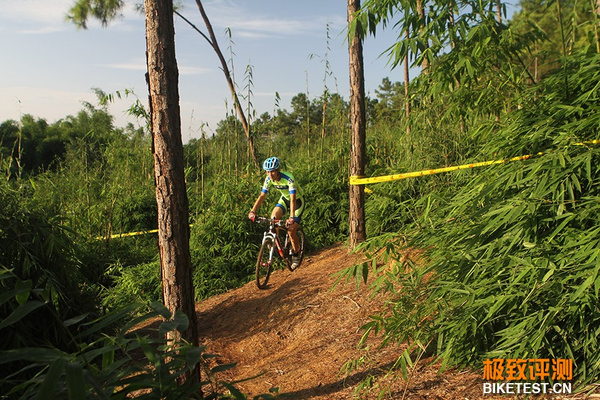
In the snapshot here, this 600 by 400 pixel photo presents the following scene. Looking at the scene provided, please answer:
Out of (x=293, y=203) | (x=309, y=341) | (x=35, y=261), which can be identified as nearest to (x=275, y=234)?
(x=293, y=203)

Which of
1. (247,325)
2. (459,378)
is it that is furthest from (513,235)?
(247,325)

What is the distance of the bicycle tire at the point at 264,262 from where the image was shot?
7129 millimetres

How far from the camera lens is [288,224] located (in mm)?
6953

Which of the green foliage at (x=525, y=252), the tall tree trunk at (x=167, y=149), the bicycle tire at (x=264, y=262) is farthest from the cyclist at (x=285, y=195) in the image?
the green foliage at (x=525, y=252)

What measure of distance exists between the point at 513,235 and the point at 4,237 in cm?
397

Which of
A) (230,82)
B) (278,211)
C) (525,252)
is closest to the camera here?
(525,252)

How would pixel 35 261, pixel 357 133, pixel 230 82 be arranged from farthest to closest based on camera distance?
pixel 230 82
pixel 357 133
pixel 35 261

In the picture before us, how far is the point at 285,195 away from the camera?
7473 millimetres

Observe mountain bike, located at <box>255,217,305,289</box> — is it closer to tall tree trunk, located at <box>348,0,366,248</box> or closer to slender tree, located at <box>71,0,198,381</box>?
tall tree trunk, located at <box>348,0,366,248</box>

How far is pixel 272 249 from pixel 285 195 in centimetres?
83

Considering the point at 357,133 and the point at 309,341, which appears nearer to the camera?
the point at 309,341

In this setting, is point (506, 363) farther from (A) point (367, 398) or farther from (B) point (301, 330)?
(B) point (301, 330)

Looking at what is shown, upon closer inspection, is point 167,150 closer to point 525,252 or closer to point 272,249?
point 525,252

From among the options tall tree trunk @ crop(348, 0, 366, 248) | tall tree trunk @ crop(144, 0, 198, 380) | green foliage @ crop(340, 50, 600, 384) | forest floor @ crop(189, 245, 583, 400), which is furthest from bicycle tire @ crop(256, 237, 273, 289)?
green foliage @ crop(340, 50, 600, 384)
